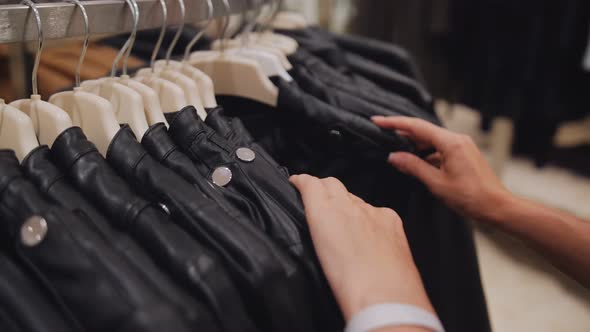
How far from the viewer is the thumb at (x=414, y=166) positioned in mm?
691

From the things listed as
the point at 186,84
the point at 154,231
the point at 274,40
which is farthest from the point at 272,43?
the point at 154,231

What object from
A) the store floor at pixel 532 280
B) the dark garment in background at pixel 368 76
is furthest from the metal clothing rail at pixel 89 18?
the store floor at pixel 532 280

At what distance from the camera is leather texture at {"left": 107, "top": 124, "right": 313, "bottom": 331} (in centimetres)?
38

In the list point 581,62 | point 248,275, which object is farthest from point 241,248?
point 581,62

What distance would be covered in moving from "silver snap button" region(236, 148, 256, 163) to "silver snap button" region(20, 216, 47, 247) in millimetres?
193

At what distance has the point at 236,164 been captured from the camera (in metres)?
0.48

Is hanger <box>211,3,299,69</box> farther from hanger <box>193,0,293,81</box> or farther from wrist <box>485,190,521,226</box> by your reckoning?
wrist <box>485,190,521,226</box>

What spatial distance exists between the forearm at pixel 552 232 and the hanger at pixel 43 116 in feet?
1.86

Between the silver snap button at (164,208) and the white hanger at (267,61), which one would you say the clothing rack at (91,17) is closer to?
the white hanger at (267,61)

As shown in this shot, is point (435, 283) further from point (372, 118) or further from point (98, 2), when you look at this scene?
point (98, 2)

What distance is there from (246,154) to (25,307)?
0.24 meters

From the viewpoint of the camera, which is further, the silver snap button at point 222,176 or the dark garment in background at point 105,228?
the silver snap button at point 222,176

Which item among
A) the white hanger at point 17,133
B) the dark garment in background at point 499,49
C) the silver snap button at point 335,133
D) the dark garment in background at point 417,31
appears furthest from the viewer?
the dark garment in background at point 417,31

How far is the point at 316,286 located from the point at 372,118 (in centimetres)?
33
